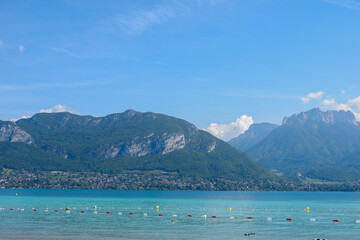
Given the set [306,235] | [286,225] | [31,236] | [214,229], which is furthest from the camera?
[286,225]

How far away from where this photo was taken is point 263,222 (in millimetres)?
99125

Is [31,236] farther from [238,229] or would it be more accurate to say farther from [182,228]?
[238,229]

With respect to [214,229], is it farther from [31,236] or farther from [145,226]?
[31,236]

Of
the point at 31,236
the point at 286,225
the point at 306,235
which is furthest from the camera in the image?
the point at 286,225

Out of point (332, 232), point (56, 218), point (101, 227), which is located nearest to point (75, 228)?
point (101, 227)

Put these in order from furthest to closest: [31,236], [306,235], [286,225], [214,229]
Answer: [286,225], [214,229], [306,235], [31,236]

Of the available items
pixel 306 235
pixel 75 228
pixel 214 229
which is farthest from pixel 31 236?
pixel 306 235

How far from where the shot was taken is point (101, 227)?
84.2 m

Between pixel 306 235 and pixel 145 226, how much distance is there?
1289 inches

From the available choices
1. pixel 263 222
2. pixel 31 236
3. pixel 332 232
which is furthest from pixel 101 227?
pixel 332 232

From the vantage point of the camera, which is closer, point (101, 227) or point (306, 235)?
point (306, 235)

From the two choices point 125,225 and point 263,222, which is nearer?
point 125,225

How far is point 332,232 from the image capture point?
8269 centimetres

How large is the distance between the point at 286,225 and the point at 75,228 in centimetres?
4708
